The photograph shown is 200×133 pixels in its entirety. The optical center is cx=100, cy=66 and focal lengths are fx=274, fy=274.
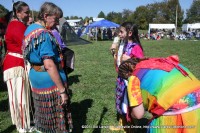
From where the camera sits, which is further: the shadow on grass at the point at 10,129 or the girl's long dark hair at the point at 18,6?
the shadow on grass at the point at 10,129

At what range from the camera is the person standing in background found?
11.6ft

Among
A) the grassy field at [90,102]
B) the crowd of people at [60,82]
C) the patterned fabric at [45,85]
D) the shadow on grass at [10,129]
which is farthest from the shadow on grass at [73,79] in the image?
the patterned fabric at [45,85]

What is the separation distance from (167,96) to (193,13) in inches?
3332

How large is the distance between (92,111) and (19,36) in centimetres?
211

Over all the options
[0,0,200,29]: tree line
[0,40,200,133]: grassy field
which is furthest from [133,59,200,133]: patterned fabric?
[0,0,200,29]: tree line

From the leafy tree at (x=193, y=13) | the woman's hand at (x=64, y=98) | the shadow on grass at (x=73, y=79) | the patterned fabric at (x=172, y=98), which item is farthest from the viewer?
the leafy tree at (x=193, y=13)

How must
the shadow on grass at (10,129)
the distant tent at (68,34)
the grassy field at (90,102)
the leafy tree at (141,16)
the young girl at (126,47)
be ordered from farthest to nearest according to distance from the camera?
1. the leafy tree at (141,16)
2. the distant tent at (68,34)
3. the grassy field at (90,102)
4. the shadow on grass at (10,129)
5. the young girl at (126,47)

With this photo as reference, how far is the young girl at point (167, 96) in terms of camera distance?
6.79 ft

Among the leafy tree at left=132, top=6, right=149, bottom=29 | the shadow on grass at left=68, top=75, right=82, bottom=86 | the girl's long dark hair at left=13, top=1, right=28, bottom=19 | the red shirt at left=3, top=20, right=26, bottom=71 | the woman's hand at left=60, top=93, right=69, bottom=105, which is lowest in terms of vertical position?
the shadow on grass at left=68, top=75, right=82, bottom=86

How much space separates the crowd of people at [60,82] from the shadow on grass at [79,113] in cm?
85

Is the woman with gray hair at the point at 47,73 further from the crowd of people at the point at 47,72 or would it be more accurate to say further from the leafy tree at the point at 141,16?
the leafy tree at the point at 141,16

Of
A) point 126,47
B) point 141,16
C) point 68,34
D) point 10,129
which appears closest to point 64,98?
point 126,47

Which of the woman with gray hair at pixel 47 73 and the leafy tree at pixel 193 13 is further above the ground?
the leafy tree at pixel 193 13

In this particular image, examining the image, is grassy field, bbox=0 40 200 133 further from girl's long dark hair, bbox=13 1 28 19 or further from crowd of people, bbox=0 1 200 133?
Answer: girl's long dark hair, bbox=13 1 28 19
